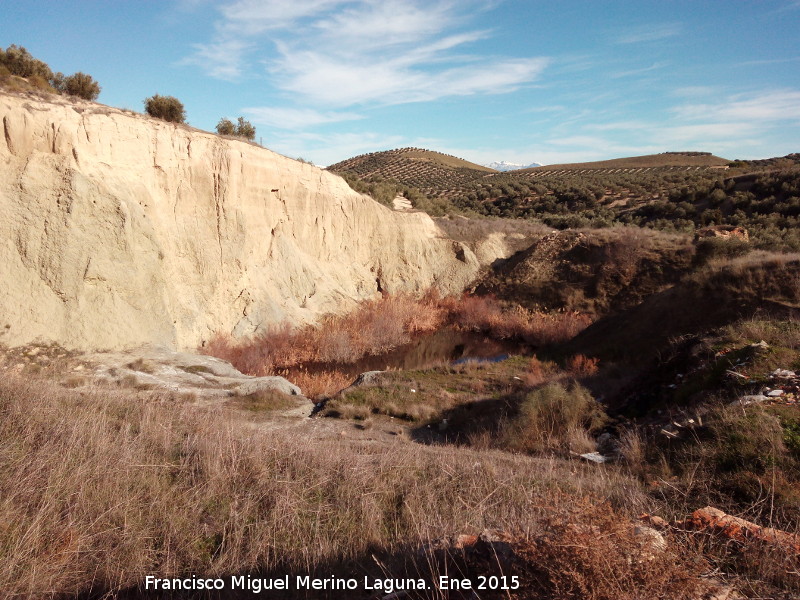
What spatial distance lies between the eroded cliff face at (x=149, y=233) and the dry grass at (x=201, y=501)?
8.51 meters

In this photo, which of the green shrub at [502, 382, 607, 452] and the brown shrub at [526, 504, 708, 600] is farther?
the green shrub at [502, 382, 607, 452]

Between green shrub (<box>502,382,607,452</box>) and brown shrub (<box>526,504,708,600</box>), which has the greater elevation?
brown shrub (<box>526,504,708,600</box>)

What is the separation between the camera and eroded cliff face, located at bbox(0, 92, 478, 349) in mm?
12977

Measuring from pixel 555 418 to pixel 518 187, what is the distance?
48.7m

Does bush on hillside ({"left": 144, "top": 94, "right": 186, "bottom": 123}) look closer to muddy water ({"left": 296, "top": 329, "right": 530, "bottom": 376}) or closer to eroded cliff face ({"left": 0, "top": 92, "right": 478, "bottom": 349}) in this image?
eroded cliff face ({"left": 0, "top": 92, "right": 478, "bottom": 349})

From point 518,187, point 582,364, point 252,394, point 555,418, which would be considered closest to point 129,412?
point 252,394

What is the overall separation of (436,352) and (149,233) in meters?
12.4

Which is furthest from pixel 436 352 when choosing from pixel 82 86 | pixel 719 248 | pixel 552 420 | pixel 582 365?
pixel 82 86

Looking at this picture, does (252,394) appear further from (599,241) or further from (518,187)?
(518,187)

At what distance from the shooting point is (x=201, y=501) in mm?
4219

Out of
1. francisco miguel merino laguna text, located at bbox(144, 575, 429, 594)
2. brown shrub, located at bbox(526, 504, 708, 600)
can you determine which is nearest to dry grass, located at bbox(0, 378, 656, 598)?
francisco miguel merino laguna text, located at bbox(144, 575, 429, 594)

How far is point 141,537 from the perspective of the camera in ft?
11.8

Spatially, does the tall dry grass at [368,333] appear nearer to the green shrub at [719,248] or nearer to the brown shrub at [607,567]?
the green shrub at [719,248]

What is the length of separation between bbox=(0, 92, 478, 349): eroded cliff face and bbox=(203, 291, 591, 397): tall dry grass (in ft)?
3.08
